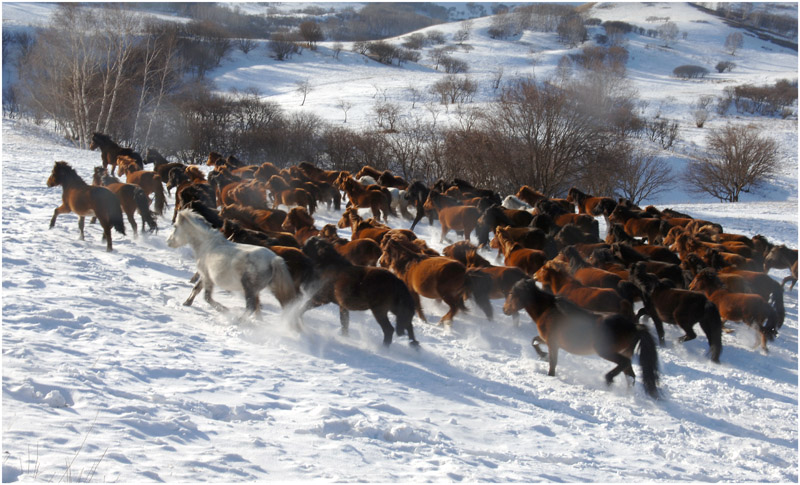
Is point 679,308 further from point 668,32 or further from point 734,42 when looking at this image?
point 668,32

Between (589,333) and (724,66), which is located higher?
(724,66)

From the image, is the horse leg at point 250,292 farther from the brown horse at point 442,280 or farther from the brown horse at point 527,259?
the brown horse at point 527,259

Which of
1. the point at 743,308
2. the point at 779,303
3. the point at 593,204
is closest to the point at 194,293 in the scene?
the point at 743,308

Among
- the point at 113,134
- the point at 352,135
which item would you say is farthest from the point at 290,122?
the point at 113,134

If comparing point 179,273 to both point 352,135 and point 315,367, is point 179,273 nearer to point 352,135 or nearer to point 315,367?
point 315,367

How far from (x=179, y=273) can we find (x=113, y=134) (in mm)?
36793

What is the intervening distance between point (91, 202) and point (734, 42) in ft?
491

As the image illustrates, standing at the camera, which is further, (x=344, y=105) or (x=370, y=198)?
(x=344, y=105)

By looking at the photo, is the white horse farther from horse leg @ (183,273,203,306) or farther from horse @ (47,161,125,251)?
horse @ (47,161,125,251)

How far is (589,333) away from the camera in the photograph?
669cm

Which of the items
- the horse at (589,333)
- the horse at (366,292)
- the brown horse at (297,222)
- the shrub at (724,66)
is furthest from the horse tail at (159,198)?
the shrub at (724,66)

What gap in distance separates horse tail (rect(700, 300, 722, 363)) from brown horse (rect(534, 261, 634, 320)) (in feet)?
3.59

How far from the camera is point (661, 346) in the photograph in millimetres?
8602

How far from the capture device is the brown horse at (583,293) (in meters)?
7.84
